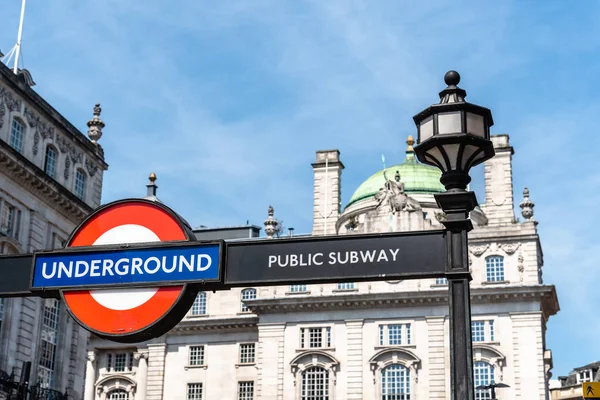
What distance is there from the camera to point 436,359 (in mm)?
70312

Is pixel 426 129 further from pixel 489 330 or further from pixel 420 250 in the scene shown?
pixel 489 330

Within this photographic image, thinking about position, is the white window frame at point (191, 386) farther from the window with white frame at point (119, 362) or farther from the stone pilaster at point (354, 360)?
the stone pilaster at point (354, 360)

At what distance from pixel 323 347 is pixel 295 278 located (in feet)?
219

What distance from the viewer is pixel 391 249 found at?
7191mm

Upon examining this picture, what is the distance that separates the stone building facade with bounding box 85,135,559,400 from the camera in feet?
229

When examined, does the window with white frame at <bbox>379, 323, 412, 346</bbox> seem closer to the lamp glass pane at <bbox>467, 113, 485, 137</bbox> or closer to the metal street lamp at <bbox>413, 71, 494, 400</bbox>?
the metal street lamp at <bbox>413, 71, 494, 400</bbox>

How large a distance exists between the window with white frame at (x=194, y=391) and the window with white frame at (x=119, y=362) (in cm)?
609

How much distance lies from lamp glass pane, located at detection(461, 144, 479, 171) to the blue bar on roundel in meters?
2.01

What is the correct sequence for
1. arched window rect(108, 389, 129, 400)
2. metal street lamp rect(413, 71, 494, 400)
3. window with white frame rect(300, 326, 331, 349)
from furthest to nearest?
arched window rect(108, 389, 129, 400) < window with white frame rect(300, 326, 331, 349) < metal street lamp rect(413, 71, 494, 400)

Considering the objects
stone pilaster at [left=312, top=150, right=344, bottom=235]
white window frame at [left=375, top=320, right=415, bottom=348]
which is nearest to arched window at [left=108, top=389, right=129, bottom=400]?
stone pilaster at [left=312, top=150, right=344, bottom=235]

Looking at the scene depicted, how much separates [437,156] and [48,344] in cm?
4316

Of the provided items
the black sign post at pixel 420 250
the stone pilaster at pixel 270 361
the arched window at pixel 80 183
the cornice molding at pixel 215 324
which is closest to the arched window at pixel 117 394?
the cornice molding at pixel 215 324

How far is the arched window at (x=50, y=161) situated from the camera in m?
48.9

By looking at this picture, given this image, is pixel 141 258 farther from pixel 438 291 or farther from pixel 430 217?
pixel 430 217
